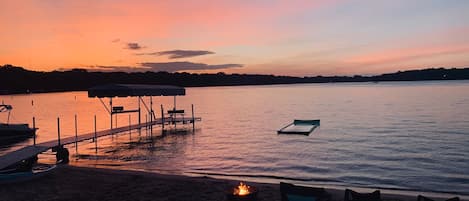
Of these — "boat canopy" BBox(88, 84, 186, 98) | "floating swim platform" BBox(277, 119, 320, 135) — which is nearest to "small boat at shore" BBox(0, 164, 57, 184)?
"boat canopy" BBox(88, 84, 186, 98)

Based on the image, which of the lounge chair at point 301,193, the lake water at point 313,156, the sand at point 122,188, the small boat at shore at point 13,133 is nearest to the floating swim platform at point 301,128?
the lake water at point 313,156

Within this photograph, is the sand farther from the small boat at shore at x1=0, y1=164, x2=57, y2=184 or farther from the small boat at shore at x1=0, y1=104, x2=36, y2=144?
the small boat at shore at x1=0, y1=104, x2=36, y2=144

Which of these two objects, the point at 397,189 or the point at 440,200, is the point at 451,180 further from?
the point at 440,200

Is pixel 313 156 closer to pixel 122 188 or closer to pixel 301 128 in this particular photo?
pixel 122 188

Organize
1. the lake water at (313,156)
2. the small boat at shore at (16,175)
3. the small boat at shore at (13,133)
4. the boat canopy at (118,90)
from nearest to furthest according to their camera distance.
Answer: the small boat at shore at (16,175)
the lake water at (313,156)
the boat canopy at (118,90)
the small boat at shore at (13,133)

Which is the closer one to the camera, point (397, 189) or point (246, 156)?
point (397, 189)

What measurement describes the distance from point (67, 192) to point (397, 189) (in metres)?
13.2

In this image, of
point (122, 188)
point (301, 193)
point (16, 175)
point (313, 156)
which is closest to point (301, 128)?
point (313, 156)

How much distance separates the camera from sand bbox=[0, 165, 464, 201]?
14.1m

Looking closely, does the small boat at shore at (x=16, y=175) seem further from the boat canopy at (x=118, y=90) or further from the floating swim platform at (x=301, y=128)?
the floating swim platform at (x=301, y=128)

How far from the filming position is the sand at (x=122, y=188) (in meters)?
14.1

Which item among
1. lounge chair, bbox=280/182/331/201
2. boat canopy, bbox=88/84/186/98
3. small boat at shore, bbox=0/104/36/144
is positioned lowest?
small boat at shore, bbox=0/104/36/144

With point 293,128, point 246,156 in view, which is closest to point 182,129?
point 293,128

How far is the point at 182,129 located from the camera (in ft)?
146
